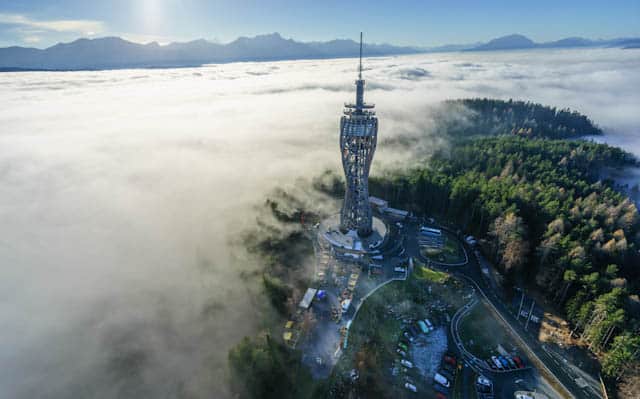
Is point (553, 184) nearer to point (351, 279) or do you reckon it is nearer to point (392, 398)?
point (351, 279)

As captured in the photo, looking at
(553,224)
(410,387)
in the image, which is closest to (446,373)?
(410,387)

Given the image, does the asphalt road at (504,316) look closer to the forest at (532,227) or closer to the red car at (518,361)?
the red car at (518,361)

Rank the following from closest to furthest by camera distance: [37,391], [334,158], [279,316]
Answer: [37,391] → [279,316] → [334,158]

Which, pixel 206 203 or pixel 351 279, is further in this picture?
pixel 206 203

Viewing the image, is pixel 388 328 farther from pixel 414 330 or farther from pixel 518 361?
pixel 518 361

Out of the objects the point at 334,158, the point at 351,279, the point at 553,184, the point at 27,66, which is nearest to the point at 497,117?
the point at 553,184

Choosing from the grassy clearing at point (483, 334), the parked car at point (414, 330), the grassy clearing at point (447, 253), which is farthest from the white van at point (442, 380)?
the grassy clearing at point (447, 253)

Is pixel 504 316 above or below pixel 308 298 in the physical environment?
below

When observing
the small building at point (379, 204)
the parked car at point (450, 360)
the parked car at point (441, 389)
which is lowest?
the parked car at point (441, 389)
